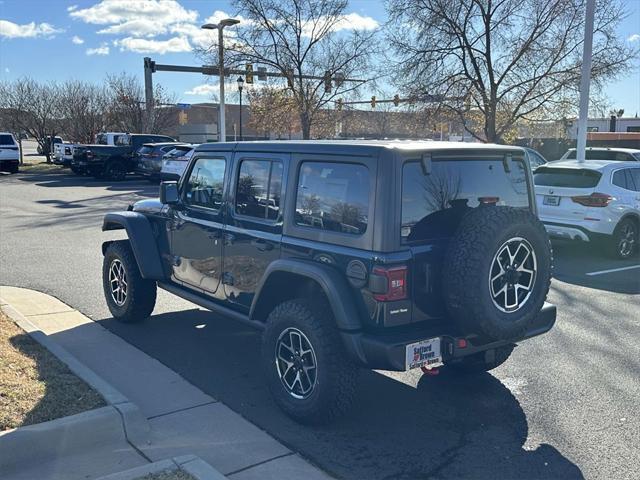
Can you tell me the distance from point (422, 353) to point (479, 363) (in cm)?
142

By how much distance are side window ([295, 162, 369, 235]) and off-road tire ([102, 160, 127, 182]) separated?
964 inches

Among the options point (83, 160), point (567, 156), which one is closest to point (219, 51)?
point (83, 160)

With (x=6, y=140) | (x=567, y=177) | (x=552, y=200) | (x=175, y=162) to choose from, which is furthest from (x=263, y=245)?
(x=6, y=140)

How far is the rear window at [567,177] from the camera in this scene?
33.1ft

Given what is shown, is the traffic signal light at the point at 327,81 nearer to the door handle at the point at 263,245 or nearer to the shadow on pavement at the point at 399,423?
the shadow on pavement at the point at 399,423

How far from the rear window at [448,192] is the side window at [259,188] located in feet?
3.57

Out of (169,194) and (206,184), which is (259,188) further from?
(169,194)

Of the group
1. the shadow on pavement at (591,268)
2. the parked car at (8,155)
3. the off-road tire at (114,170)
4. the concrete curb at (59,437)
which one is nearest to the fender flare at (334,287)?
the concrete curb at (59,437)

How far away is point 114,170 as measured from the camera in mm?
27500

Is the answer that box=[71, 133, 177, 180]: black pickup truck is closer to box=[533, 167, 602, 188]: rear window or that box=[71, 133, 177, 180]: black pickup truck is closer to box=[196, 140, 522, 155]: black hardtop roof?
box=[533, 167, 602, 188]: rear window

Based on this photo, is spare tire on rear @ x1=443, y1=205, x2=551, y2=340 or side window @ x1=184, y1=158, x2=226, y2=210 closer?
spare tire on rear @ x1=443, y1=205, x2=551, y2=340

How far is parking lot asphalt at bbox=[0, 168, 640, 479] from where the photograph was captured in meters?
3.94

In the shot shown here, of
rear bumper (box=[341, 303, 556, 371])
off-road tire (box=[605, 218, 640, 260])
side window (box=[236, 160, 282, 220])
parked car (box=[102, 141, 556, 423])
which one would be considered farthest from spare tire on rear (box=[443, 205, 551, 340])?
off-road tire (box=[605, 218, 640, 260])

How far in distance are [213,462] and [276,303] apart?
1.35 meters
